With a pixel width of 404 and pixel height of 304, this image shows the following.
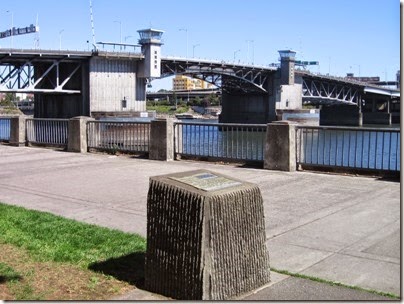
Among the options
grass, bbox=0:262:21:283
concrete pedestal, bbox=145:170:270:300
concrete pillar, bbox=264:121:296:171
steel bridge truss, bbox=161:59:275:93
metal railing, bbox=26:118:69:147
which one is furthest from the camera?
steel bridge truss, bbox=161:59:275:93

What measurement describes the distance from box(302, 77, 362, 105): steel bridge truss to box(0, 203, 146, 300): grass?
96.3 m

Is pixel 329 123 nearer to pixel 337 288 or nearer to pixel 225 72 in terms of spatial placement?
pixel 225 72

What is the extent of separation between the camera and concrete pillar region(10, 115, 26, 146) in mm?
19875

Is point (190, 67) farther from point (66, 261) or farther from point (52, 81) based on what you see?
point (66, 261)

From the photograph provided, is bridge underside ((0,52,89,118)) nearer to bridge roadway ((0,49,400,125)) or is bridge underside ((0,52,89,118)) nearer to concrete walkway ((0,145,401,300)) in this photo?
bridge roadway ((0,49,400,125))

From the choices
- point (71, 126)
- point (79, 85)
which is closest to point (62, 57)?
point (79, 85)

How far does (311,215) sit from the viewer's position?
7676mm

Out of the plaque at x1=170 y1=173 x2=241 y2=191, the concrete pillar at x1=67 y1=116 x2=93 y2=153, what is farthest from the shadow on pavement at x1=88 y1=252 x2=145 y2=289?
the concrete pillar at x1=67 y1=116 x2=93 y2=153

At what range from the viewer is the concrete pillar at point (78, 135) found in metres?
17.2

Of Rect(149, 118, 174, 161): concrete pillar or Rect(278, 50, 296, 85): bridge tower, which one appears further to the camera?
Rect(278, 50, 296, 85): bridge tower

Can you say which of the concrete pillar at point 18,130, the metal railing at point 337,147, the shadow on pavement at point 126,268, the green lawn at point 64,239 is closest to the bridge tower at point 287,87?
the metal railing at point 337,147

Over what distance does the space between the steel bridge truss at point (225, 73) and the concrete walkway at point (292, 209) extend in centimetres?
6101

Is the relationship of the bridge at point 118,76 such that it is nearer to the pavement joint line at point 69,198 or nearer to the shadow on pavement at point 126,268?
the pavement joint line at point 69,198

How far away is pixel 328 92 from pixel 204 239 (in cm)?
10623
